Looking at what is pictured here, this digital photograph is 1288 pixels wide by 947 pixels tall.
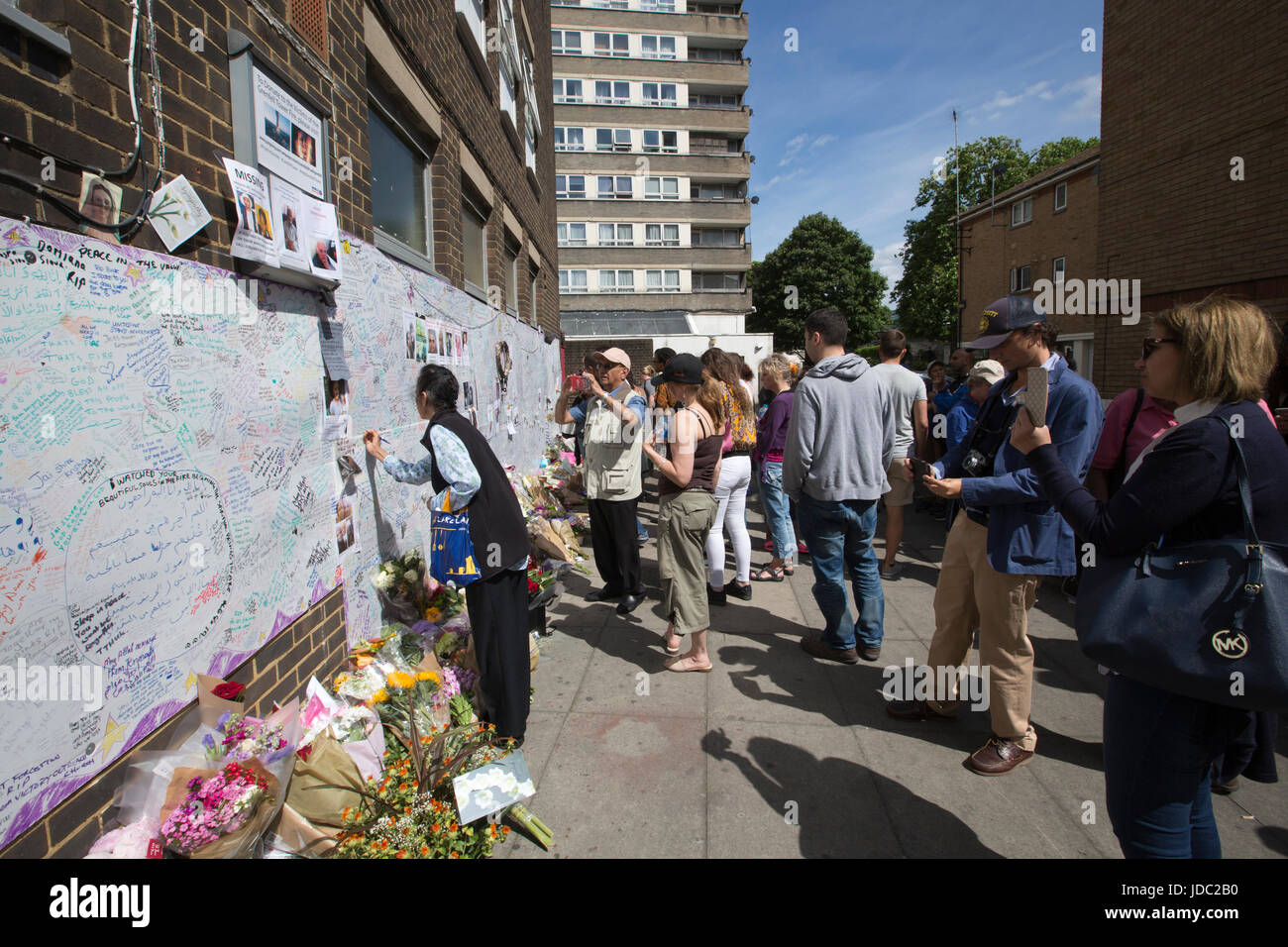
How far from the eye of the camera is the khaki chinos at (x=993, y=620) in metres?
2.79

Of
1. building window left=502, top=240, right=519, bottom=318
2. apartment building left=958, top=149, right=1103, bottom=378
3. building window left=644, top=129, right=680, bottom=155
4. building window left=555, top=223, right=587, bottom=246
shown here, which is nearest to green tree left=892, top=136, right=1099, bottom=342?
apartment building left=958, top=149, right=1103, bottom=378

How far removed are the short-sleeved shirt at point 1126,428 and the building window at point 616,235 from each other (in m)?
34.6

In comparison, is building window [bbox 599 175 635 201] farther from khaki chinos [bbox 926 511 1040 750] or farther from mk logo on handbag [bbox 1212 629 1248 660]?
mk logo on handbag [bbox 1212 629 1248 660]

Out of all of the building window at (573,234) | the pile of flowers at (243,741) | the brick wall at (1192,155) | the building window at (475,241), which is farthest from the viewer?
the building window at (573,234)

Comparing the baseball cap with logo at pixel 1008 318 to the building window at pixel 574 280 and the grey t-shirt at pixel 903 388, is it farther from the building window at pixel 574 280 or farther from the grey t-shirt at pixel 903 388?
the building window at pixel 574 280

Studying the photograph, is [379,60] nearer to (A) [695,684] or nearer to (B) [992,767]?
(A) [695,684]

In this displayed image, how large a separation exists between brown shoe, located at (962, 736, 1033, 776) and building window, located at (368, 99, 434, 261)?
476cm

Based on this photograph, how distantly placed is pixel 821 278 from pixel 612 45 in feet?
64.4

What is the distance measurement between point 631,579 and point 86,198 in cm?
405

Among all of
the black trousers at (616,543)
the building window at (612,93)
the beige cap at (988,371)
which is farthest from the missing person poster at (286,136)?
the building window at (612,93)

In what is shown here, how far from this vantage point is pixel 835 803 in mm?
2713

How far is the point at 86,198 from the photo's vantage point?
169 centimetres

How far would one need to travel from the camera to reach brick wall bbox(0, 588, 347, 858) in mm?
1572

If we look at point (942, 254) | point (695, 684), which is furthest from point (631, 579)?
A: point (942, 254)
